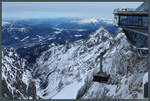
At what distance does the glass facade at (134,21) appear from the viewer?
37.2 ft

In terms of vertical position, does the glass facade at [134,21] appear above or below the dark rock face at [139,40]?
above

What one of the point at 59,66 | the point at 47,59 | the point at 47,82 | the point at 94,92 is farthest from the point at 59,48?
the point at 94,92

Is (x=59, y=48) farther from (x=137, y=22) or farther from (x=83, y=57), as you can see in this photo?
(x=137, y=22)

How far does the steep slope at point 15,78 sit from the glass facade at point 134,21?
49.2 m

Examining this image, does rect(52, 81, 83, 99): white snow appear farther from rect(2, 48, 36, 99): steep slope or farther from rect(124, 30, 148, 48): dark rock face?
rect(124, 30, 148, 48): dark rock face

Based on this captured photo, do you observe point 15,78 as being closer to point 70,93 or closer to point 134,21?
point 70,93

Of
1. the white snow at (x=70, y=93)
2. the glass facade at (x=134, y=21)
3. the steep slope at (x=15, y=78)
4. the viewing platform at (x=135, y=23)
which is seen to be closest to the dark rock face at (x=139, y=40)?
the viewing platform at (x=135, y=23)

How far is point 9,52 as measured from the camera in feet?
310

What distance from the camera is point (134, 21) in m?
11.9

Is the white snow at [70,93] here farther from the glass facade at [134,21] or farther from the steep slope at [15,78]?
the glass facade at [134,21]

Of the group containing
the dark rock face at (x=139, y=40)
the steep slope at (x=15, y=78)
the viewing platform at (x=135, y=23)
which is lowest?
the steep slope at (x=15, y=78)

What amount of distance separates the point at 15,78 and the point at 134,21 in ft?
249

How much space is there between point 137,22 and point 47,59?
12779cm

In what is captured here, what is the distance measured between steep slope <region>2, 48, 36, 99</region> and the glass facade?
49179 millimetres
